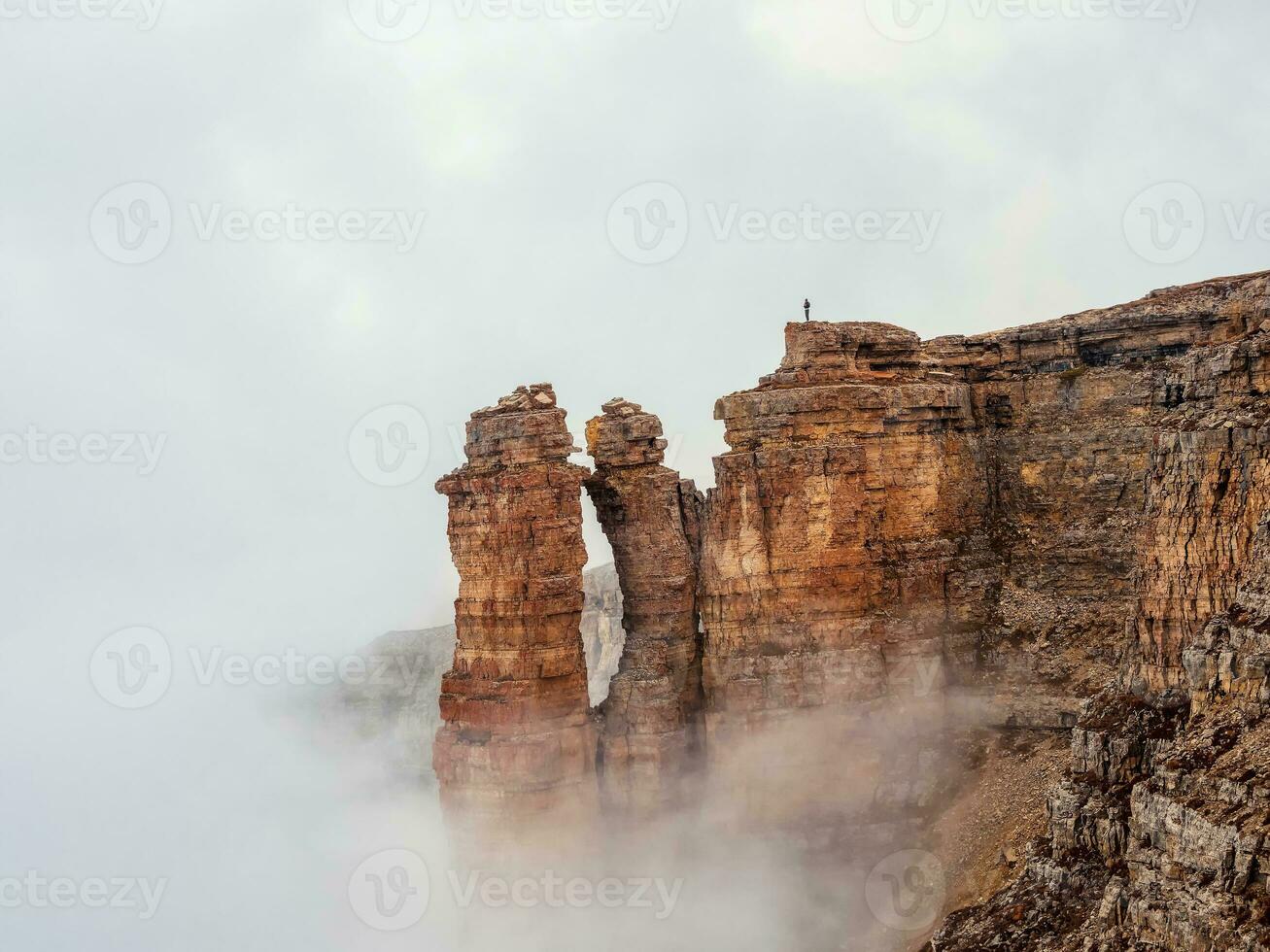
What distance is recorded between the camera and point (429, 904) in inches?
3098

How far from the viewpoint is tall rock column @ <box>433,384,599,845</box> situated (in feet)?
246

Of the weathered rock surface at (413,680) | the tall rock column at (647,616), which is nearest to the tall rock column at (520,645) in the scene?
the tall rock column at (647,616)

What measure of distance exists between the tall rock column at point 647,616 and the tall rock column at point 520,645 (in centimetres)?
191

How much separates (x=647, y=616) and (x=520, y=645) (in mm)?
6737

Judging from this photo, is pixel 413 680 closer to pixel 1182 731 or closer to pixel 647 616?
pixel 647 616

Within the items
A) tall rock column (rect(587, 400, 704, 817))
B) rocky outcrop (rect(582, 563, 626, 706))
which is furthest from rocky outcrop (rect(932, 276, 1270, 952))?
rocky outcrop (rect(582, 563, 626, 706))

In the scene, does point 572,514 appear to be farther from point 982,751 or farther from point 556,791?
point 982,751

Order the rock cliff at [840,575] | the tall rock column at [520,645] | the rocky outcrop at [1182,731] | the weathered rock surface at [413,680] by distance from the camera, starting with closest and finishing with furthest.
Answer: the rocky outcrop at [1182,731], the rock cliff at [840,575], the tall rock column at [520,645], the weathered rock surface at [413,680]

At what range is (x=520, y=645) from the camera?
75812 mm

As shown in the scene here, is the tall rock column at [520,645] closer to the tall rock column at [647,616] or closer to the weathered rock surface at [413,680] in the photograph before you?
the tall rock column at [647,616]

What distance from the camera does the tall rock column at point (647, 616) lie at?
7725 cm

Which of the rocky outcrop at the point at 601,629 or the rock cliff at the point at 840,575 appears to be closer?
the rock cliff at the point at 840,575

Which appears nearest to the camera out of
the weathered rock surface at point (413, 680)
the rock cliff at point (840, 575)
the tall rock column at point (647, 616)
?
the rock cliff at point (840, 575)

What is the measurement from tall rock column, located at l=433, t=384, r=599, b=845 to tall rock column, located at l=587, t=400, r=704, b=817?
191 cm
